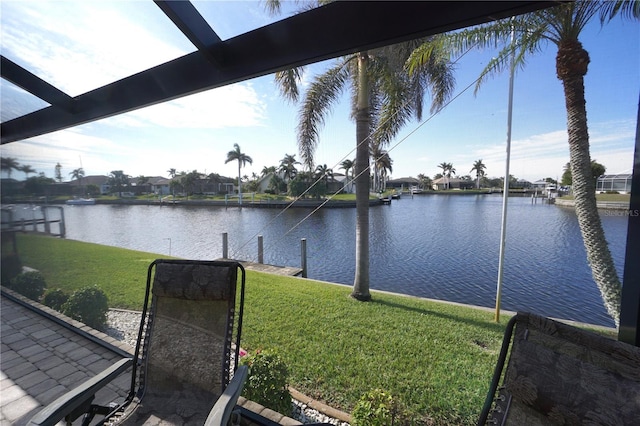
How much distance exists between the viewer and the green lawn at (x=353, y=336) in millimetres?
2203

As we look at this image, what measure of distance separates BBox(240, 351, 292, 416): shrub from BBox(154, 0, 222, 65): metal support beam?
1.94m

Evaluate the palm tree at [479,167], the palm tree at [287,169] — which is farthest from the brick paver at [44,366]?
the palm tree at [287,169]

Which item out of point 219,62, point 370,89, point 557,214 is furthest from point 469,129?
point 219,62

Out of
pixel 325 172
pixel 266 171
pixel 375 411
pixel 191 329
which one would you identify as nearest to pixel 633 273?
pixel 375 411

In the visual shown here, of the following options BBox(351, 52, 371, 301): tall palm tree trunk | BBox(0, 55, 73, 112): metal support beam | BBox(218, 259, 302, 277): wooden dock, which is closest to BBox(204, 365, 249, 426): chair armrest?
BBox(0, 55, 73, 112): metal support beam

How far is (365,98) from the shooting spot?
461cm

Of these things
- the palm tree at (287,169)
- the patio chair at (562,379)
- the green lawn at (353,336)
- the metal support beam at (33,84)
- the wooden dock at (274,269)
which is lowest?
the wooden dock at (274,269)

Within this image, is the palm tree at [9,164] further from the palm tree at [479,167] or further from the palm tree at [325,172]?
the palm tree at [479,167]

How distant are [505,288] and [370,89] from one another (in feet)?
15.2

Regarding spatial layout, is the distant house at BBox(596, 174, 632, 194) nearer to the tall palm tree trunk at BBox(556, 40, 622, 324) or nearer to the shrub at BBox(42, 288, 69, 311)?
the tall palm tree trunk at BBox(556, 40, 622, 324)

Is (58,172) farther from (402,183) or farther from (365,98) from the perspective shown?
(402,183)

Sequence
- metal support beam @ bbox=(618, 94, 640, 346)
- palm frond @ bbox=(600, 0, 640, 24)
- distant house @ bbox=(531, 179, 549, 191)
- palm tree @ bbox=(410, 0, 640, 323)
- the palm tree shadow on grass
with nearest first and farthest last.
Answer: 1. metal support beam @ bbox=(618, 94, 640, 346)
2. palm frond @ bbox=(600, 0, 640, 24)
3. palm tree @ bbox=(410, 0, 640, 323)
4. distant house @ bbox=(531, 179, 549, 191)
5. the palm tree shadow on grass

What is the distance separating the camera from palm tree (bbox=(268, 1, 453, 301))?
424 centimetres

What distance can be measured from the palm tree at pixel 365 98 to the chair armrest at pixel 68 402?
3910 millimetres
